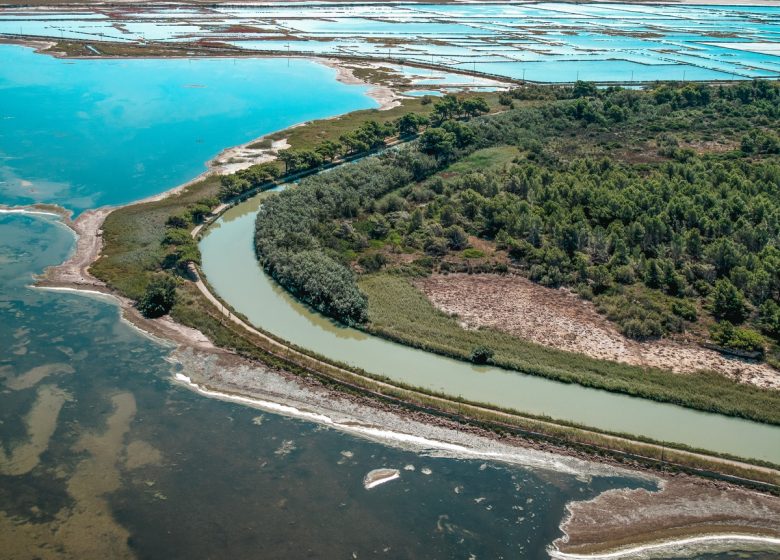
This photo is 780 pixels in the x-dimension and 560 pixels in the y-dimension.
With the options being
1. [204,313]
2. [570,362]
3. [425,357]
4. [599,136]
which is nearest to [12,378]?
[204,313]

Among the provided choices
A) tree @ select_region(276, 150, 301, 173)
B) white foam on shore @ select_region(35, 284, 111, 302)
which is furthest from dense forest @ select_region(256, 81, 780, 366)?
white foam on shore @ select_region(35, 284, 111, 302)

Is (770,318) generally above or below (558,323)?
above

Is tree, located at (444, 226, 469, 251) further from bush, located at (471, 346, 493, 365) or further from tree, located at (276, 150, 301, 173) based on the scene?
tree, located at (276, 150, 301, 173)

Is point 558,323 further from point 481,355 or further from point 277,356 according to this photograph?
point 277,356

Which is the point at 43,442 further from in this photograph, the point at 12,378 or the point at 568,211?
the point at 568,211

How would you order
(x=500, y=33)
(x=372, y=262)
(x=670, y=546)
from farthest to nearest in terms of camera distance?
(x=500, y=33)
(x=372, y=262)
(x=670, y=546)

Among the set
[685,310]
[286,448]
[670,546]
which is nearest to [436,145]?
[685,310]
